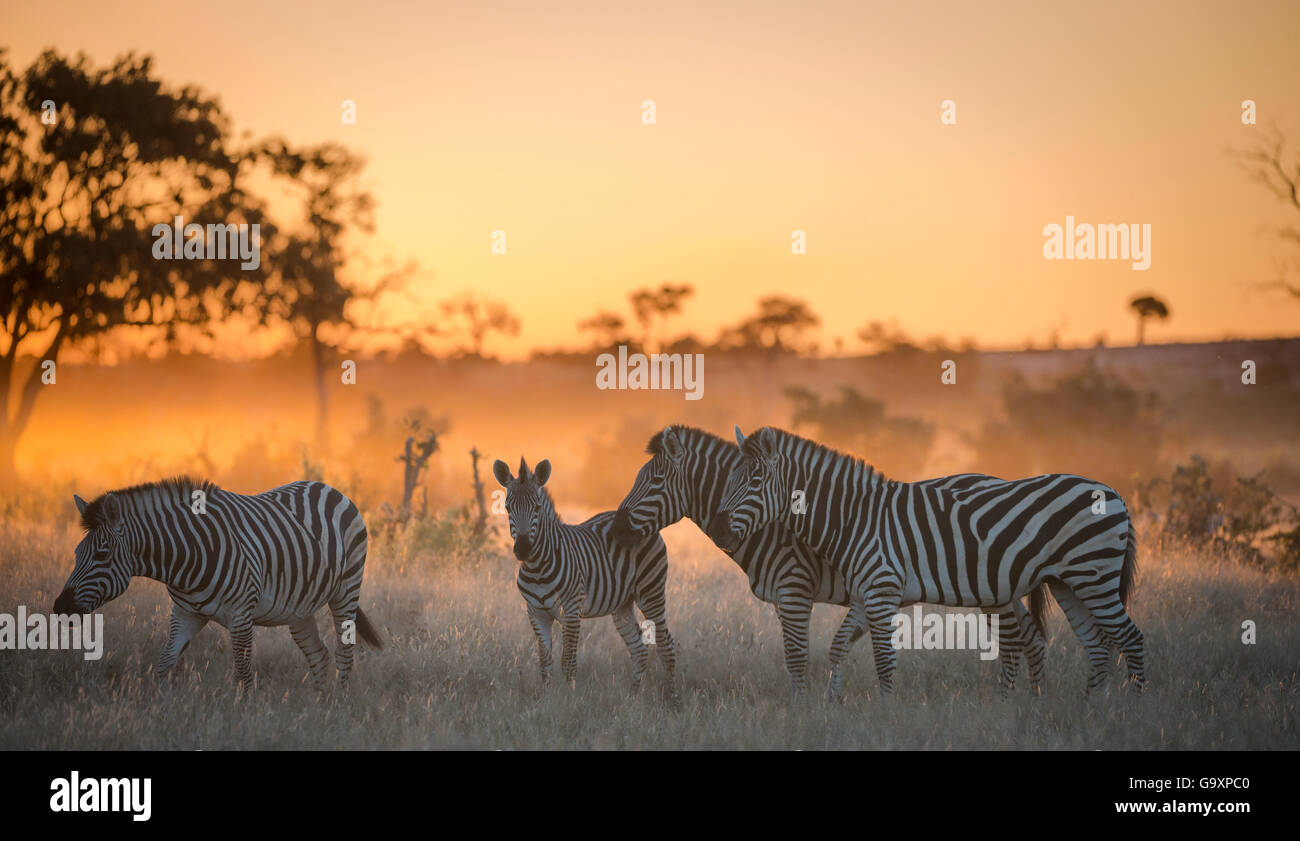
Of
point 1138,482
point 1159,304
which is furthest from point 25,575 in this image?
point 1159,304

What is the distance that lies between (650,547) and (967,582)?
9.10 feet

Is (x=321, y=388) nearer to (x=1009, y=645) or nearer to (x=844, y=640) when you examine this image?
(x=844, y=640)

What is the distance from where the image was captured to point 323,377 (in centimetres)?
2977

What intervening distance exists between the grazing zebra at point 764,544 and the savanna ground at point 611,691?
0.46 m

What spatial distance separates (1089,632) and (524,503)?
5080 mm

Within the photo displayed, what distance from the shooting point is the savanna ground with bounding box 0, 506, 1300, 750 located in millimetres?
7008

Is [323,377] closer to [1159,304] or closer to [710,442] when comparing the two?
[710,442]

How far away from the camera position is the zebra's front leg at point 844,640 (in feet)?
26.5

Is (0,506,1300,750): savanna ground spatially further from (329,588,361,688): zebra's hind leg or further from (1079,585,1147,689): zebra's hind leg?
(1079,585,1147,689): zebra's hind leg

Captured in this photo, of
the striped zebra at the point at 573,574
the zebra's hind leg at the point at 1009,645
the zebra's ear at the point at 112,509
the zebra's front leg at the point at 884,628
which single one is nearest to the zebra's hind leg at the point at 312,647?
the zebra's ear at the point at 112,509

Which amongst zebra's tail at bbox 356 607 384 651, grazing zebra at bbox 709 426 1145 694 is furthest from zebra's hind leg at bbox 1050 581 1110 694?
zebra's tail at bbox 356 607 384 651

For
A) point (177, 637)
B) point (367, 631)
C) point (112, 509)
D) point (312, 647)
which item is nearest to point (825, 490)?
point (367, 631)

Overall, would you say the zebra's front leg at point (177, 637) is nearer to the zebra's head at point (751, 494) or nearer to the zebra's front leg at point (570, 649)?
the zebra's front leg at point (570, 649)

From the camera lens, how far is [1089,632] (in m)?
8.25
